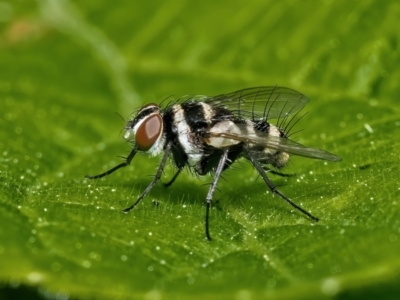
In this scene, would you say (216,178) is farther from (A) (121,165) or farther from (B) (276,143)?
(A) (121,165)

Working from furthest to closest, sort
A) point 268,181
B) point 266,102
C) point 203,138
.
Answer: point 266,102 → point 203,138 → point 268,181

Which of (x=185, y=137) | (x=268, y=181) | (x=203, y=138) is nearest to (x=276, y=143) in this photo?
(x=268, y=181)

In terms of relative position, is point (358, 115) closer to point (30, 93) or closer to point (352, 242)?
point (352, 242)

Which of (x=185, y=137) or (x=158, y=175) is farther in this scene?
(x=185, y=137)

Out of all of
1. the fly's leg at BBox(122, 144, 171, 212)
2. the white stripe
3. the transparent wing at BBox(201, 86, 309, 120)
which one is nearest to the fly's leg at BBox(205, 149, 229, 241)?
the white stripe

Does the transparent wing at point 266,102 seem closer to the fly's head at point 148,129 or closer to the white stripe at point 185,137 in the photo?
the white stripe at point 185,137

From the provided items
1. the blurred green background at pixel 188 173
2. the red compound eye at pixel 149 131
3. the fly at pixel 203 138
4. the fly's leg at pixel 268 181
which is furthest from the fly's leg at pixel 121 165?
the fly's leg at pixel 268 181
